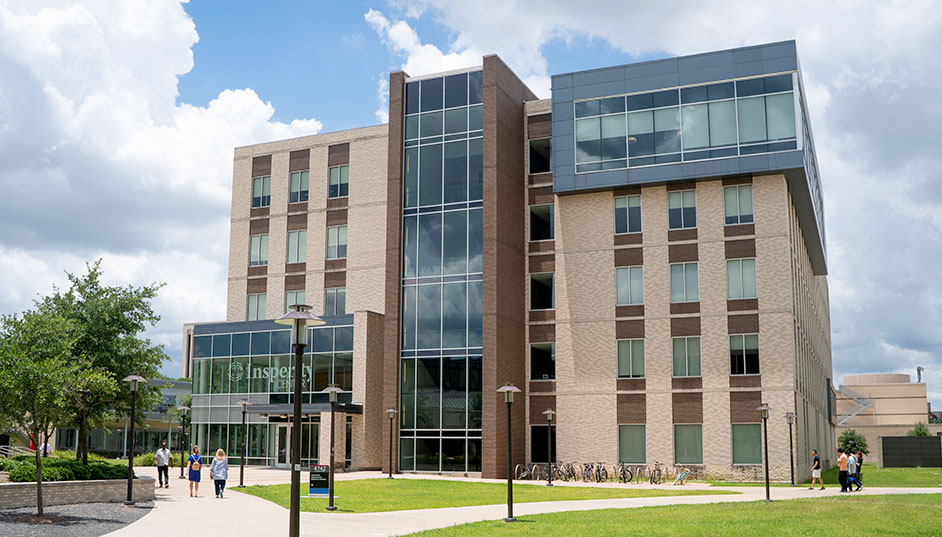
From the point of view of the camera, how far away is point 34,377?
2138 cm

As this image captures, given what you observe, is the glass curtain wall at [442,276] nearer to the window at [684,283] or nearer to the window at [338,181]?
the window at [338,181]

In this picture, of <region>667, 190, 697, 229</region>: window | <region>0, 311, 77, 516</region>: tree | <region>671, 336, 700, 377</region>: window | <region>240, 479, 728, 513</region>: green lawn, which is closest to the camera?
<region>0, 311, 77, 516</region>: tree

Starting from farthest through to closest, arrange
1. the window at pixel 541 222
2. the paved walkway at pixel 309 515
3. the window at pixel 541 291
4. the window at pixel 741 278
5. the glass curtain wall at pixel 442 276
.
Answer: the window at pixel 541 222 → the window at pixel 541 291 → the glass curtain wall at pixel 442 276 → the window at pixel 741 278 → the paved walkway at pixel 309 515

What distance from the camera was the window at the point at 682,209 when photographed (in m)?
45.6

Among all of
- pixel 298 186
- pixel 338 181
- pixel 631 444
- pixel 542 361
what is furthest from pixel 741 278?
pixel 298 186

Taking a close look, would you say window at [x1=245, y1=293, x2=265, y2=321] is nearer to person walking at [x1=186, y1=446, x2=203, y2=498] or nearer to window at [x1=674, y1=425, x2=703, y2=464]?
person walking at [x1=186, y1=446, x2=203, y2=498]

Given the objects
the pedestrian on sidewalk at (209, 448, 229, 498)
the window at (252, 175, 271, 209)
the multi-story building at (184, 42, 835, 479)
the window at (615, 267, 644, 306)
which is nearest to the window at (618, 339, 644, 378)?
the multi-story building at (184, 42, 835, 479)

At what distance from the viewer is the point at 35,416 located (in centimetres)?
2209

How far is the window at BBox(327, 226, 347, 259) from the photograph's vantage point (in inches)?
2092

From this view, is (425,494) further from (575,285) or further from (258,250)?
(258,250)

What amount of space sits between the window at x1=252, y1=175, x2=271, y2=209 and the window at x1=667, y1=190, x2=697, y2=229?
2555 centimetres

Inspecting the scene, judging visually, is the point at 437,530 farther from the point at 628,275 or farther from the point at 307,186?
the point at 307,186

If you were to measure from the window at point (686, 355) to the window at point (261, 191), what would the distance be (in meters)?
27.3

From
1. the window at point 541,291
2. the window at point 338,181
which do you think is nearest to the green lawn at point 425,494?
the window at point 541,291
